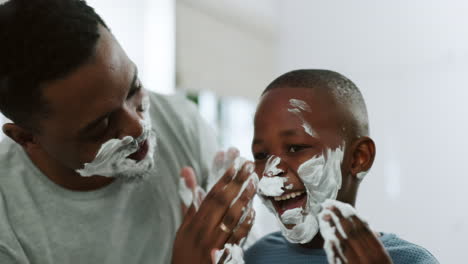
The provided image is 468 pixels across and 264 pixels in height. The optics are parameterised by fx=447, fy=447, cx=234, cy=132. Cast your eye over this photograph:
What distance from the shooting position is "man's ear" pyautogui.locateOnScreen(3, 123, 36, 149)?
82 centimetres

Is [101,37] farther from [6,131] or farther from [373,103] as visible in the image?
[373,103]

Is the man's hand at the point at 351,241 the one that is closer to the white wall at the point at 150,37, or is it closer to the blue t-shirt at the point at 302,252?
the blue t-shirt at the point at 302,252

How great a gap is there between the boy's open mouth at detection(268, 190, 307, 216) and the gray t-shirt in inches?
10.6

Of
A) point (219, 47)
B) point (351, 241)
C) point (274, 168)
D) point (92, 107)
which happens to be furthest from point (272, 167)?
point (219, 47)

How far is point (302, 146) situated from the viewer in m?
0.77

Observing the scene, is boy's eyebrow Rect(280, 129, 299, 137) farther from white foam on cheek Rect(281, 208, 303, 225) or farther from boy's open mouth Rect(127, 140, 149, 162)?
boy's open mouth Rect(127, 140, 149, 162)

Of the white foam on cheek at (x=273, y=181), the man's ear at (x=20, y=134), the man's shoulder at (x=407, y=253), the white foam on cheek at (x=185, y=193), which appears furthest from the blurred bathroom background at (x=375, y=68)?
the man's ear at (x=20, y=134)

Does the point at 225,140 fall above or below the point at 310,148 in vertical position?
below

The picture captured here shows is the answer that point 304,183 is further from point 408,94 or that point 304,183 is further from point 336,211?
point 408,94

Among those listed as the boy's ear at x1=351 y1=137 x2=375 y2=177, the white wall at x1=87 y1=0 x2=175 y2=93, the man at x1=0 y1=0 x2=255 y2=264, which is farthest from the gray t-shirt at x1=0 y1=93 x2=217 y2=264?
the white wall at x1=87 y1=0 x2=175 y2=93

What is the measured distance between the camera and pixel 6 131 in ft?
2.69

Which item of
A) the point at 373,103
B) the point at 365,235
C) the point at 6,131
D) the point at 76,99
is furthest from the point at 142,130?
the point at 373,103

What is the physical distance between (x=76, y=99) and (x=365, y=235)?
0.49 meters

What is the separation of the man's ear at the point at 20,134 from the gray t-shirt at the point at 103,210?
5 cm
